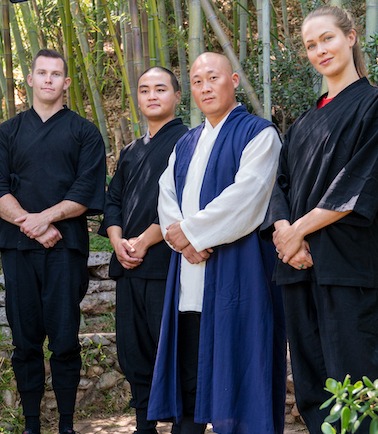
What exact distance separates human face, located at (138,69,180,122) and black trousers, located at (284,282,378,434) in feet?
4.24

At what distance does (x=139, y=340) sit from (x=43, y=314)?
20.5 inches

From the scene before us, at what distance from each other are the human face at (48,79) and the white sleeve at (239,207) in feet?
3.80

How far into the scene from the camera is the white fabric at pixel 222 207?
3.45 m

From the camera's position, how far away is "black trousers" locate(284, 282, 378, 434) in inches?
115

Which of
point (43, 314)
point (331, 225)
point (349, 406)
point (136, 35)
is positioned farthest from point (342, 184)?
point (136, 35)

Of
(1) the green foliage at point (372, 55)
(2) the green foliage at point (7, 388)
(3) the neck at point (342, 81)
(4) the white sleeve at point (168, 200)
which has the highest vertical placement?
(1) the green foliage at point (372, 55)

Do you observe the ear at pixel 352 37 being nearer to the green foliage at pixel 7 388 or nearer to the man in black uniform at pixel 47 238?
the man in black uniform at pixel 47 238

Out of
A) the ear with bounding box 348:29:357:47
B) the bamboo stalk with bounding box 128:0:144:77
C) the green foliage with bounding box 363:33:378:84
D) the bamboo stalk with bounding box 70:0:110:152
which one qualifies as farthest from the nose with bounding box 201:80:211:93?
the bamboo stalk with bounding box 70:0:110:152

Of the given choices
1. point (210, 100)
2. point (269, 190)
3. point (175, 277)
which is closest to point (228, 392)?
point (175, 277)

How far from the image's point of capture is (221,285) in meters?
3.47

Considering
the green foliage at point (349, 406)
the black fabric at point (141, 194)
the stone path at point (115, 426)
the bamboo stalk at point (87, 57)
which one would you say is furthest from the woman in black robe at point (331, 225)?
the bamboo stalk at point (87, 57)

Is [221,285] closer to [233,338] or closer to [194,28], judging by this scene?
[233,338]

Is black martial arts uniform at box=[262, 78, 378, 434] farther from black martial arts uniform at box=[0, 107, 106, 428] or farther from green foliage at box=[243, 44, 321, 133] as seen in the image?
green foliage at box=[243, 44, 321, 133]

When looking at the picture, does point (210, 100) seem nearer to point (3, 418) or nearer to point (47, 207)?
point (47, 207)
